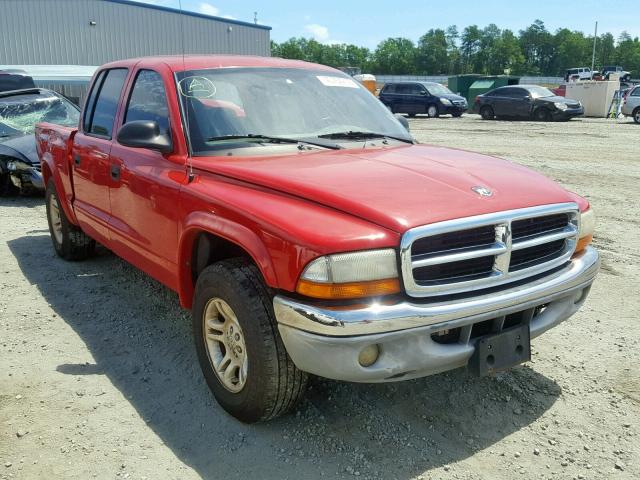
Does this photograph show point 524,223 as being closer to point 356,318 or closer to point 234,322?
point 356,318

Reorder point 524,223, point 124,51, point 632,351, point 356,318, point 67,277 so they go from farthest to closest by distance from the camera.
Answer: point 124,51 → point 67,277 → point 632,351 → point 524,223 → point 356,318

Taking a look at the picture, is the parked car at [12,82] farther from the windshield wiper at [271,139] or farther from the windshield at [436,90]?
the windshield at [436,90]

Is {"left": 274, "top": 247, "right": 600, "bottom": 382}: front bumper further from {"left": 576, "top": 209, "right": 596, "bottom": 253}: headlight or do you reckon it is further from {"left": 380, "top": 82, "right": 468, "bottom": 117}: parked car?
{"left": 380, "top": 82, "right": 468, "bottom": 117}: parked car

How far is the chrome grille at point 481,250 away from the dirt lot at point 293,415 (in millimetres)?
812

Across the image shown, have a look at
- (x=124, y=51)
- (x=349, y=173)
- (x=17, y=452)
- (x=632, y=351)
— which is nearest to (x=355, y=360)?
(x=349, y=173)

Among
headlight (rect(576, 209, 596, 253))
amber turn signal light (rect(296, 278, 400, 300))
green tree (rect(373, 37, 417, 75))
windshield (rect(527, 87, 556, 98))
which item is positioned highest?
green tree (rect(373, 37, 417, 75))

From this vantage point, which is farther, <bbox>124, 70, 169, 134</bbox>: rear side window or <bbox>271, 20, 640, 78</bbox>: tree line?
<bbox>271, 20, 640, 78</bbox>: tree line

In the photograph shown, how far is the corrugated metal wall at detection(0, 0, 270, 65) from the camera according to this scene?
2616 centimetres

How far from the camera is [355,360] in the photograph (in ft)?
8.18

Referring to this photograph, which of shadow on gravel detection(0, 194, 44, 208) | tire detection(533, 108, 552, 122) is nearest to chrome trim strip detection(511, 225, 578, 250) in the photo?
shadow on gravel detection(0, 194, 44, 208)

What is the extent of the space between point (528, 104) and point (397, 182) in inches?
924

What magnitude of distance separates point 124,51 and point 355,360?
30.2m

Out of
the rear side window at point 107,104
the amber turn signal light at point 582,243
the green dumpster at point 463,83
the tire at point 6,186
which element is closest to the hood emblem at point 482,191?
the amber turn signal light at point 582,243

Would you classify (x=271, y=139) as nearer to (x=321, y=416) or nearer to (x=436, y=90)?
(x=321, y=416)
